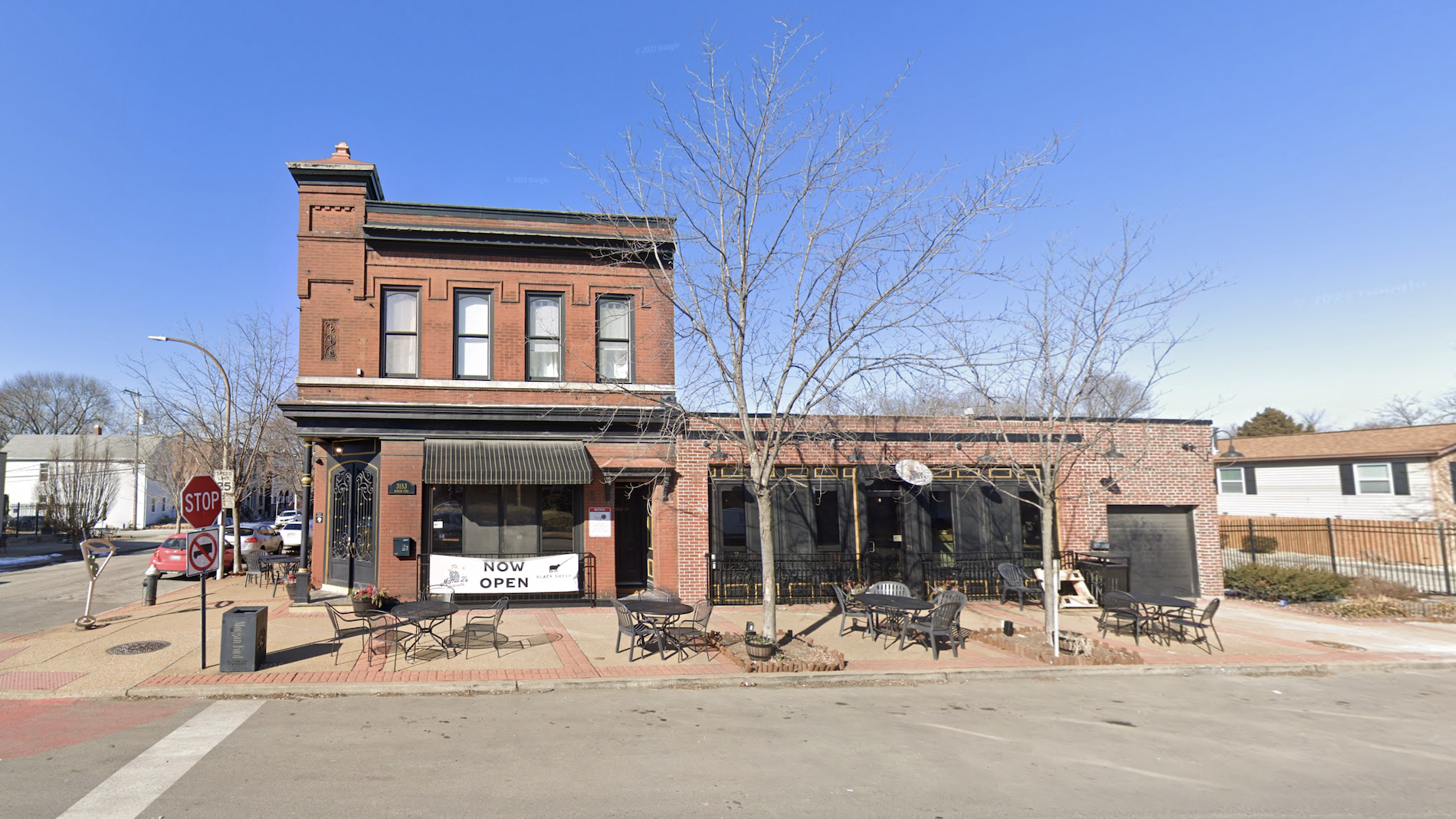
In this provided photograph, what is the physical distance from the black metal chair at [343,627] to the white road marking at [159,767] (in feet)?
7.60

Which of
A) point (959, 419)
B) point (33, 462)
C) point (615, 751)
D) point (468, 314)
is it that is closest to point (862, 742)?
point (615, 751)

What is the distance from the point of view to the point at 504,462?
49.4ft

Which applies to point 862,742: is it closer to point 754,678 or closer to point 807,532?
point 754,678

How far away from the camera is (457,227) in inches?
642

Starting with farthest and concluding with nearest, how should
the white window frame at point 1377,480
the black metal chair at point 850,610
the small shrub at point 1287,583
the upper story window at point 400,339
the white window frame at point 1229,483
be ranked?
1. the white window frame at point 1229,483
2. the white window frame at point 1377,480
3. the small shrub at point 1287,583
4. the upper story window at point 400,339
5. the black metal chair at point 850,610

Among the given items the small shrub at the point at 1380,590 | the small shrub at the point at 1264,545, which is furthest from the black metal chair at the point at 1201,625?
the small shrub at the point at 1264,545

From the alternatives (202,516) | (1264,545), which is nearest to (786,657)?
(202,516)

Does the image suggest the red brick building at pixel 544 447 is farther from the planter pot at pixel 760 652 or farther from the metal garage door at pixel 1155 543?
the planter pot at pixel 760 652

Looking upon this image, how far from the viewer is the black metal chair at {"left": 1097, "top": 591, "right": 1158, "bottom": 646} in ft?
41.0

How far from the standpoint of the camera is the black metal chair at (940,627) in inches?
447

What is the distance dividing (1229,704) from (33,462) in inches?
3156

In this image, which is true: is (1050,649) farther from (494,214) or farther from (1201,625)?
(494,214)

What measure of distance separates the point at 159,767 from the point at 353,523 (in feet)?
32.4

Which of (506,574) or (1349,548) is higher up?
(506,574)
